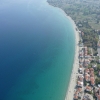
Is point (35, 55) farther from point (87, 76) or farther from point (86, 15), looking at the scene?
point (86, 15)

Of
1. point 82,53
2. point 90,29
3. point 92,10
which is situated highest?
point 92,10

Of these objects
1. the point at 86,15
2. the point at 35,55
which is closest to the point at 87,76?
the point at 35,55

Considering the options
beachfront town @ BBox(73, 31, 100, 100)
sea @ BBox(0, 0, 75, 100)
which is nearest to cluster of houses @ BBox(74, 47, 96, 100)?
beachfront town @ BBox(73, 31, 100, 100)

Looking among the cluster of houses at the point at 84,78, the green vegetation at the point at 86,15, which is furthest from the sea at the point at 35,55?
the green vegetation at the point at 86,15

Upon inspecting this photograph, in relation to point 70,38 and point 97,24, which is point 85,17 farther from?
point 70,38

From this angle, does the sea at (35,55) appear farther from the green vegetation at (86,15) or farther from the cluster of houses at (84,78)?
the green vegetation at (86,15)

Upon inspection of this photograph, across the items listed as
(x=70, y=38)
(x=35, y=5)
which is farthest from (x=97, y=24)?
(x=35, y=5)

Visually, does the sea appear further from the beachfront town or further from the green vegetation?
the green vegetation
